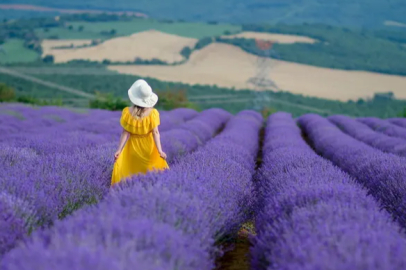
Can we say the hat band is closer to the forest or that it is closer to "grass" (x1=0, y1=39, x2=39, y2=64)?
the forest

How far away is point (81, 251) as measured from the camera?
1.82 m

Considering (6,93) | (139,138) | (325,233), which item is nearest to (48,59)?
(6,93)

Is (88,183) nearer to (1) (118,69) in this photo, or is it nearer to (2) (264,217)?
(2) (264,217)

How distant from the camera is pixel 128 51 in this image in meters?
37.8

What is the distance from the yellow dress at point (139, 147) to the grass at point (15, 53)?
32957 millimetres

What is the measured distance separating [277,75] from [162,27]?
51.5 ft

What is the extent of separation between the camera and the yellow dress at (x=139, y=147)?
16.2 feet

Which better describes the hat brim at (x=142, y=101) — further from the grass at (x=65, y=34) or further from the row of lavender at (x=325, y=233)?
the grass at (x=65, y=34)

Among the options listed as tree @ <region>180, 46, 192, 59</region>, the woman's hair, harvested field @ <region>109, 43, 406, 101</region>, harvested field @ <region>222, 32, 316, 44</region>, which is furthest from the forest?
the woman's hair

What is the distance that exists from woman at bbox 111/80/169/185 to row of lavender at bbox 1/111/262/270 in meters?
1.26

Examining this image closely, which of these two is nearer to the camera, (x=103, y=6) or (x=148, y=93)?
(x=148, y=93)

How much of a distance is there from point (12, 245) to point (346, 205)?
1.94m

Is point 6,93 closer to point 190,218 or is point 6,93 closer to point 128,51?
point 128,51

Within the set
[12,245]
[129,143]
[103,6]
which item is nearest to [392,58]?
[103,6]
